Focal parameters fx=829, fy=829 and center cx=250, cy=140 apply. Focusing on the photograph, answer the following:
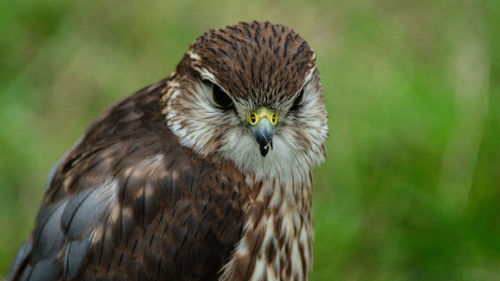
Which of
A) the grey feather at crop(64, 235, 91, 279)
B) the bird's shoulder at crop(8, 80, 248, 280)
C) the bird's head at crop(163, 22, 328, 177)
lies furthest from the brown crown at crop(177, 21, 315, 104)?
the grey feather at crop(64, 235, 91, 279)

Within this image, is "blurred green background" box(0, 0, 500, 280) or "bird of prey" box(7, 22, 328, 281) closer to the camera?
"bird of prey" box(7, 22, 328, 281)

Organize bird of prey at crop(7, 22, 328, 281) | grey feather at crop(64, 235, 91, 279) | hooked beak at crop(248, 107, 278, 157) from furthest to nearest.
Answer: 1. grey feather at crop(64, 235, 91, 279)
2. bird of prey at crop(7, 22, 328, 281)
3. hooked beak at crop(248, 107, 278, 157)

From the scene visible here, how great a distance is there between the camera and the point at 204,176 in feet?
13.1

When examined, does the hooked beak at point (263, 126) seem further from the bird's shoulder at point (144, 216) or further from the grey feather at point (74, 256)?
the grey feather at point (74, 256)

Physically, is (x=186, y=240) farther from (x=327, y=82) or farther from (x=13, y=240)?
(x=327, y=82)

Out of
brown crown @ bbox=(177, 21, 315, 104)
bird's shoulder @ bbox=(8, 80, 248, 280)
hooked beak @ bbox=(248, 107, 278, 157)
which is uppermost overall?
brown crown @ bbox=(177, 21, 315, 104)

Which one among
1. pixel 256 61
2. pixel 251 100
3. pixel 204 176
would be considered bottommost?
pixel 204 176

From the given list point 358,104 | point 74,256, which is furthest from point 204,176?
point 358,104

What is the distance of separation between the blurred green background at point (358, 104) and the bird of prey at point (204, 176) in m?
1.56

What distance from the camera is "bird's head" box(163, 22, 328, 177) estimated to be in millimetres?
3812

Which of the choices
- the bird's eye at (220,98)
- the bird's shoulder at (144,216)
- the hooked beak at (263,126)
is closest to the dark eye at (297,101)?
the hooked beak at (263,126)

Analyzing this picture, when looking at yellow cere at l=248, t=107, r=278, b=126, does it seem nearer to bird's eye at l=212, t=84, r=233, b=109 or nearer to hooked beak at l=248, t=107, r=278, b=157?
hooked beak at l=248, t=107, r=278, b=157

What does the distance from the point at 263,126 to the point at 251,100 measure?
0.14m

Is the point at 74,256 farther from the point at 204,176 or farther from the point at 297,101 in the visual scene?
the point at 297,101
